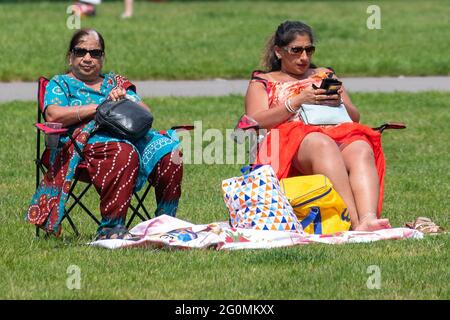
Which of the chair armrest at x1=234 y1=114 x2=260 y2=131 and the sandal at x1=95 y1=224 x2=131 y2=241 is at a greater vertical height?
the chair armrest at x1=234 y1=114 x2=260 y2=131

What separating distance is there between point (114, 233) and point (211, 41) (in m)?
9.55

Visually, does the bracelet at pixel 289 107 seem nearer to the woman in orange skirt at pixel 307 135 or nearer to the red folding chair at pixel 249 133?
the woman in orange skirt at pixel 307 135

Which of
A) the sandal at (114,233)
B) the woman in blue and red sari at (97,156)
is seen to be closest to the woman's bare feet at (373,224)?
the woman in blue and red sari at (97,156)

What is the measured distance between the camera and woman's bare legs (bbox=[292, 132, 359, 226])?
761 cm

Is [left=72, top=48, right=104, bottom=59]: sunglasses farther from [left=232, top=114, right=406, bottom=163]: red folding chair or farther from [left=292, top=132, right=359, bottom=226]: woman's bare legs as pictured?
[left=292, top=132, right=359, bottom=226]: woman's bare legs

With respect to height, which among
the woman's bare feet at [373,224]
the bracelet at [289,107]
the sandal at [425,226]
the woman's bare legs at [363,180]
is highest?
the bracelet at [289,107]

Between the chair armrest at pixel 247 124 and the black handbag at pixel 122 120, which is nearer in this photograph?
the black handbag at pixel 122 120

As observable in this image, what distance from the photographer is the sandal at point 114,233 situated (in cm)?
722

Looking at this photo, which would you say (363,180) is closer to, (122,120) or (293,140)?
(293,140)

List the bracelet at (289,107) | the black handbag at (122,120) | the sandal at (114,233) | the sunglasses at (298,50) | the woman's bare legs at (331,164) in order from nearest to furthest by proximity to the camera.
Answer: the sandal at (114,233), the black handbag at (122,120), the woman's bare legs at (331,164), the bracelet at (289,107), the sunglasses at (298,50)

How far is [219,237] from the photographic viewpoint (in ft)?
23.7

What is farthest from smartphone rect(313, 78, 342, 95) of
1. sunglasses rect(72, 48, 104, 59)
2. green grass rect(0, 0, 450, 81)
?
green grass rect(0, 0, 450, 81)

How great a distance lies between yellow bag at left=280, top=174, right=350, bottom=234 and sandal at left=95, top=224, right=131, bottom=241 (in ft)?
3.18

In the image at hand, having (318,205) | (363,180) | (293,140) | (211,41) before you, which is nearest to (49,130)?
(293,140)
